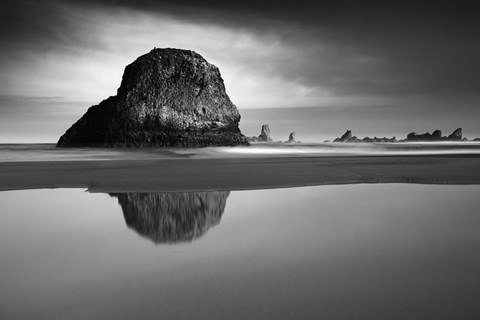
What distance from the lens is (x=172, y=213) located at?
26.5 ft

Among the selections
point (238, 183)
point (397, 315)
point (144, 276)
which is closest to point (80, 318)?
point (144, 276)

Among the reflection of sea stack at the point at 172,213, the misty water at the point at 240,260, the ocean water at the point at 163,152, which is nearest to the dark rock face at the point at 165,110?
the ocean water at the point at 163,152

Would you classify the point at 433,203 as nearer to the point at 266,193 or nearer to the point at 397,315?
the point at 266,193

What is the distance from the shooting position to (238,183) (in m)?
13.6

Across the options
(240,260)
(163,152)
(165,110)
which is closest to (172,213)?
(240,260)

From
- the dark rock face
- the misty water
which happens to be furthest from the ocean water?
the misty water

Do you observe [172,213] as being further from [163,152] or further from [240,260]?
[163,152]

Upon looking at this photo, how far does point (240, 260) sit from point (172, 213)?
3512mm

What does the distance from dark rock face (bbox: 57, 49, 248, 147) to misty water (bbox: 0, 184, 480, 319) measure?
51.0 meters

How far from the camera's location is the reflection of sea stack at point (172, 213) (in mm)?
6430

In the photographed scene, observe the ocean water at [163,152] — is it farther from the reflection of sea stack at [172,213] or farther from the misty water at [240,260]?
the misty water at [240,260]

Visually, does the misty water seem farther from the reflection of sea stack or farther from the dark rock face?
the dark rock face

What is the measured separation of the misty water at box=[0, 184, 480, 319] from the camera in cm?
346

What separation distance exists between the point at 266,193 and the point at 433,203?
4.91m
